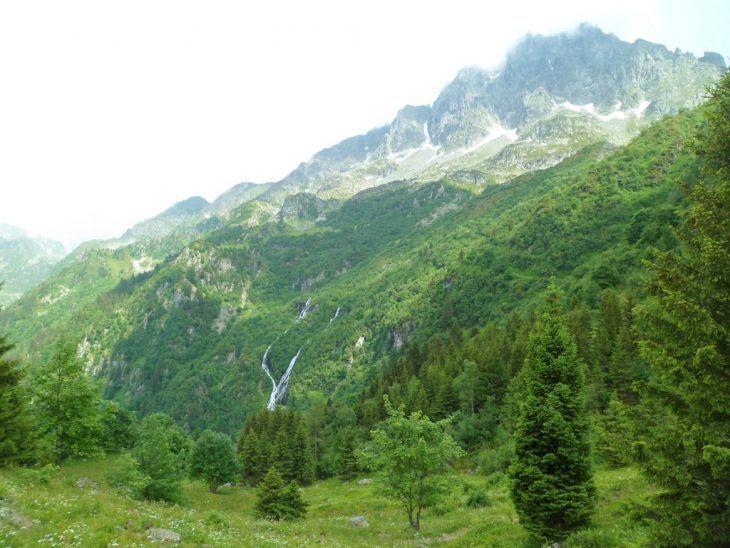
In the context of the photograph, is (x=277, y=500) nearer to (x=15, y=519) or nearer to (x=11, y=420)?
(x=11, y=420)

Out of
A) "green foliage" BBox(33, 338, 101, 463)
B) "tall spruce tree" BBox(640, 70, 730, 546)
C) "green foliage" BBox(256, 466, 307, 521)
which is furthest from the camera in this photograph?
"green foliage" BBox(33, 338, 101, 463)

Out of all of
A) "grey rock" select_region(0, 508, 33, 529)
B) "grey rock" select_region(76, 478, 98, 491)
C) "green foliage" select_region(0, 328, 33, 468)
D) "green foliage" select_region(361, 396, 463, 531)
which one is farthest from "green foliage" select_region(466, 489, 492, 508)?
"green foliage" select_region(0, 328, 33, 468)

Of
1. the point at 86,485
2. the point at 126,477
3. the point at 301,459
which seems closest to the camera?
the point at 86,485

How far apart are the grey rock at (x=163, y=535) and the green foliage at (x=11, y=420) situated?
64.8 feet

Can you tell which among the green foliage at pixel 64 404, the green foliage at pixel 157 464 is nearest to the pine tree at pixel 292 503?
the green foliage at pixel 157 464

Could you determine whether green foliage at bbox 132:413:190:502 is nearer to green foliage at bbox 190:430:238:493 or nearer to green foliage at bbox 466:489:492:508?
green foliage at bbox 190:430:238:493

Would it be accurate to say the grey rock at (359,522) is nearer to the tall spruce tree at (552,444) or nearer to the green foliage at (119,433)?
the tall spruce tree at (552,444)

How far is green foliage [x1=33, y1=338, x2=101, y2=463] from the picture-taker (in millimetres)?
38438

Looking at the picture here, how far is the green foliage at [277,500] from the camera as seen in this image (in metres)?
35.9

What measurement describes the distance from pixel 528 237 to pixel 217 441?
141 metres

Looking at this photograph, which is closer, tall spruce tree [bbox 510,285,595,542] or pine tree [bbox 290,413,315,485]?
tall spruce tree [bbox 510,285,595,542]

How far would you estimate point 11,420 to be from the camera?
104ft

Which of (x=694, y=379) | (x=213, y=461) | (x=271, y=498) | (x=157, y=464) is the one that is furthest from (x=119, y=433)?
(x=694, y=379)

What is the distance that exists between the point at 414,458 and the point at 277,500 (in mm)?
16110
